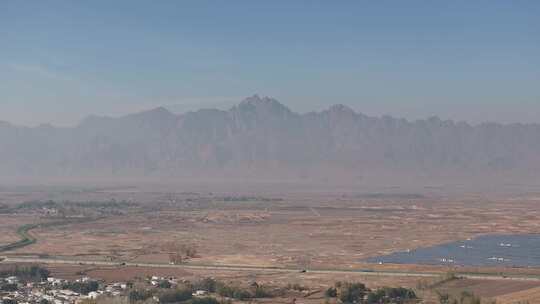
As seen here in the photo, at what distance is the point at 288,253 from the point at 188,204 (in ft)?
297

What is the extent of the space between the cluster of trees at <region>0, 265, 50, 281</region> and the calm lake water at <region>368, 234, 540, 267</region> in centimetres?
3215

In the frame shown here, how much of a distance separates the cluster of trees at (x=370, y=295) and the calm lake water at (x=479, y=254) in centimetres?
2186

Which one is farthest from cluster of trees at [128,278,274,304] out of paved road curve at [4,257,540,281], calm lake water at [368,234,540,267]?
calm lake water at [368,234,540,267]

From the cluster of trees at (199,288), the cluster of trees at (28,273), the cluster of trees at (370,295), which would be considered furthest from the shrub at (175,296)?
the cluster of trees at (28,273)

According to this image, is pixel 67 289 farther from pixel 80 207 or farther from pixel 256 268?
pixel 80 207

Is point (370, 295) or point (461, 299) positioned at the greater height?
point (461, 299)

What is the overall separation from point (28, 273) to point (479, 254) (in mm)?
46626

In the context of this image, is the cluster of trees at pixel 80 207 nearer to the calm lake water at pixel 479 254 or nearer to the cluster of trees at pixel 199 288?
the calm lake water at pixel 479 254

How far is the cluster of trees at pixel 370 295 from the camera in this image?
193 feet

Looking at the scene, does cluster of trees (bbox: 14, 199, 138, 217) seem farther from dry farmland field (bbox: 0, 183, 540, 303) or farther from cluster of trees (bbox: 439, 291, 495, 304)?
cluster of trees (bbox: 439, 291, 495, 304)

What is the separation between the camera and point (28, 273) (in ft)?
236

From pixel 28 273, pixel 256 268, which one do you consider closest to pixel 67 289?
pixel 28 273

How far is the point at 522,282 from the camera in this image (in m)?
66.8

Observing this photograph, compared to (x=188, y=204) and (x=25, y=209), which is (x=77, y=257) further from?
(x=188, y=204)
